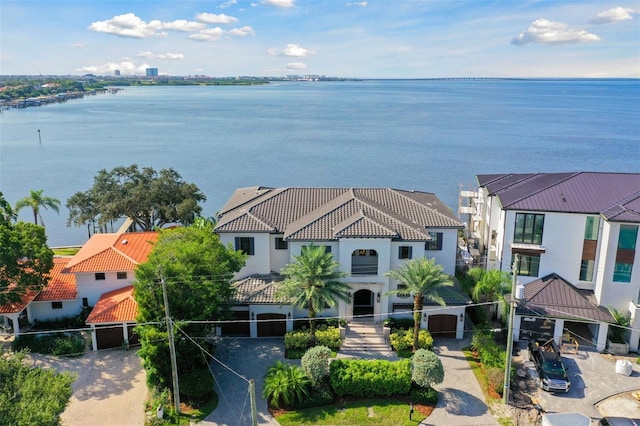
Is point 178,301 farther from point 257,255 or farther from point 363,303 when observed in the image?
point 363,303

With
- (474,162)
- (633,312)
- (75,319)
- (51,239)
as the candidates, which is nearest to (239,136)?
(474,162)

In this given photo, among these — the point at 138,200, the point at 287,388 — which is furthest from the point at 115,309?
the point at 138,200

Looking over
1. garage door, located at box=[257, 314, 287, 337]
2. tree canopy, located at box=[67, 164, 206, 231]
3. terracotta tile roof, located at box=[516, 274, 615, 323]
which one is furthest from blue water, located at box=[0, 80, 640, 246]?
terracotta tile roof, located at box=[516, 274, 615, 323]

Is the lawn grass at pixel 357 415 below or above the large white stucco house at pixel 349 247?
below

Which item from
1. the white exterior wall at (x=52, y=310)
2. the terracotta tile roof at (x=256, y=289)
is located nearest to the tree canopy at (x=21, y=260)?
the white exterior wall at (x=52, y=310)

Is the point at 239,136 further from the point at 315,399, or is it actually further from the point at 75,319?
the point at 315,399

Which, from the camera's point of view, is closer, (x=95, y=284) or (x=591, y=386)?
(x=591, y=386)

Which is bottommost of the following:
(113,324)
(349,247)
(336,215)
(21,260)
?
(113,324)

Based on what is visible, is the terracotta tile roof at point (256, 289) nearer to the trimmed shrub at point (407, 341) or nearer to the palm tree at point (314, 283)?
the palm tree at point (314, 283)
